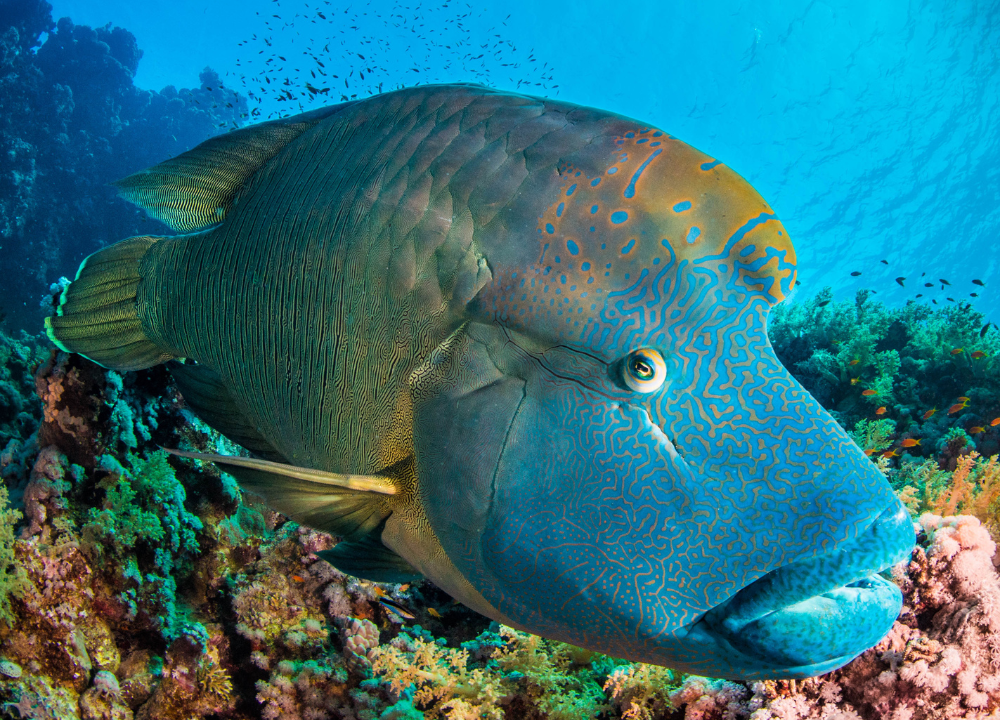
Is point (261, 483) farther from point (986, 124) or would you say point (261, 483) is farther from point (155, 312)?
point (986, 124)

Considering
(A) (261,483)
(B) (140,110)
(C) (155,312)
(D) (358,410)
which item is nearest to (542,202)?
(D) (358,410)

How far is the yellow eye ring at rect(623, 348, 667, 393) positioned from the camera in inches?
40.9

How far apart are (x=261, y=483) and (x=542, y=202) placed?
116cm

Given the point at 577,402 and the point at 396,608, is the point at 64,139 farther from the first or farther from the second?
the point at 577,402

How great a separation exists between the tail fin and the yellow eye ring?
99.3 inches

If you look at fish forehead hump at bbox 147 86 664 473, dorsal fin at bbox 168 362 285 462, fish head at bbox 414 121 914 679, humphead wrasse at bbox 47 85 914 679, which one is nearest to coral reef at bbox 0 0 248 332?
dorsal fin at bbox 168 362 285 462

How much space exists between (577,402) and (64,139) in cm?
3204

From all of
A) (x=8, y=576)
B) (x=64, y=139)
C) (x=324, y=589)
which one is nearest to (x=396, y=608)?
(x=324, y=589)

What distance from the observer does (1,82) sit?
21.9 meters

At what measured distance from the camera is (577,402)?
1.08m

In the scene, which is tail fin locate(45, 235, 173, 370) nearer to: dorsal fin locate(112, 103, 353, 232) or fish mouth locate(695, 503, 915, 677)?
dorsal fin locate(112, 103, 353, 232)

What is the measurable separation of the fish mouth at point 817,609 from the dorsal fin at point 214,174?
2.21 m

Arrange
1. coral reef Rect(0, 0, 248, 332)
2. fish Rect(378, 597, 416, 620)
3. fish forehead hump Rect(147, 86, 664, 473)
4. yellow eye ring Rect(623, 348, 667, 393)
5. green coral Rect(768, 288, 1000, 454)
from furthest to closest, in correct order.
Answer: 1. coral reef Rect(0, 0, 248, 332)
2. green coral Rect(768, 288, 1000, 454)
3. fish Rect(378, 597, 416, 620)
4. fish forehead hump Rect(147, 86, 664, 473)
5. yellow eye ring Rect(623, 348, 667, 393)

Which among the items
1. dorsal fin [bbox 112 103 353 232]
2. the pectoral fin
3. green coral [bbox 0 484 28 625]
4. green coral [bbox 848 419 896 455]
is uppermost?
green coral [bbox 848 419 896 455]
